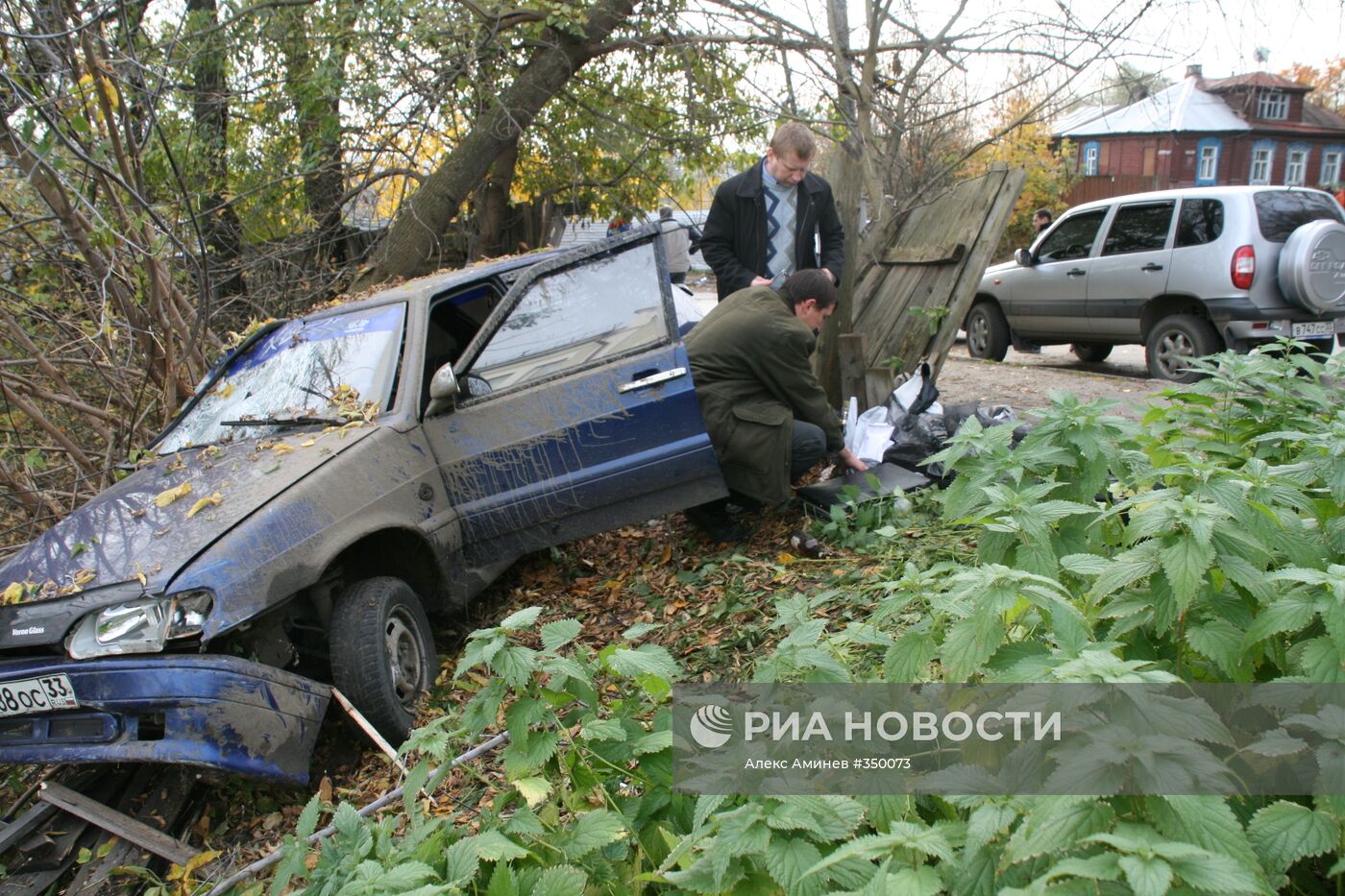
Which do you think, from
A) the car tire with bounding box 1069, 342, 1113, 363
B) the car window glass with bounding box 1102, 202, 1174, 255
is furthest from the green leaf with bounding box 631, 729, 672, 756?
the car tire with bounding box 1069, 342, 1113, 363

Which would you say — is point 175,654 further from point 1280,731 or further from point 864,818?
point 1280,731

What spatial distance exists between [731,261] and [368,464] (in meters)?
2.74

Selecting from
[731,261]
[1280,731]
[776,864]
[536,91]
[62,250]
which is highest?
[536,91]

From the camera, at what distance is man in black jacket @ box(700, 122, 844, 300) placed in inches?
223

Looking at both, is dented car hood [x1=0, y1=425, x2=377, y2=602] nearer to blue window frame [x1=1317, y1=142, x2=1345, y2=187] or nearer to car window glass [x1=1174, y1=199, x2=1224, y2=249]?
car window glass [x1=1174, y1=199, x2=1224, y2=249]

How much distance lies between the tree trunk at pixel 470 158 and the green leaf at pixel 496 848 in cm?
704

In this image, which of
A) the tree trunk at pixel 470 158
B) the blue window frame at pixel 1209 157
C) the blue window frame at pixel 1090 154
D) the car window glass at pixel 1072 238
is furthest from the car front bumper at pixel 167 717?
the blue window frame at pixel 1209 157

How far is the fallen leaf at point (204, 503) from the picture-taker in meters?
3.54

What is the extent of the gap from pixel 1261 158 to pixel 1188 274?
38787 mm

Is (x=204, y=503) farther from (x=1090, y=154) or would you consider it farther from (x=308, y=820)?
(x=1090, y=154)

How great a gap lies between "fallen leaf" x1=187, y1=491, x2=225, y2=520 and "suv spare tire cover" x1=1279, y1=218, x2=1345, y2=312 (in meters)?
8.50

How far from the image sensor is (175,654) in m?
3.11

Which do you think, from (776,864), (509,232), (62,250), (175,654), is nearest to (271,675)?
(175,654)

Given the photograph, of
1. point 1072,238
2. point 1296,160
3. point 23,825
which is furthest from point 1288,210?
point 1296,160
